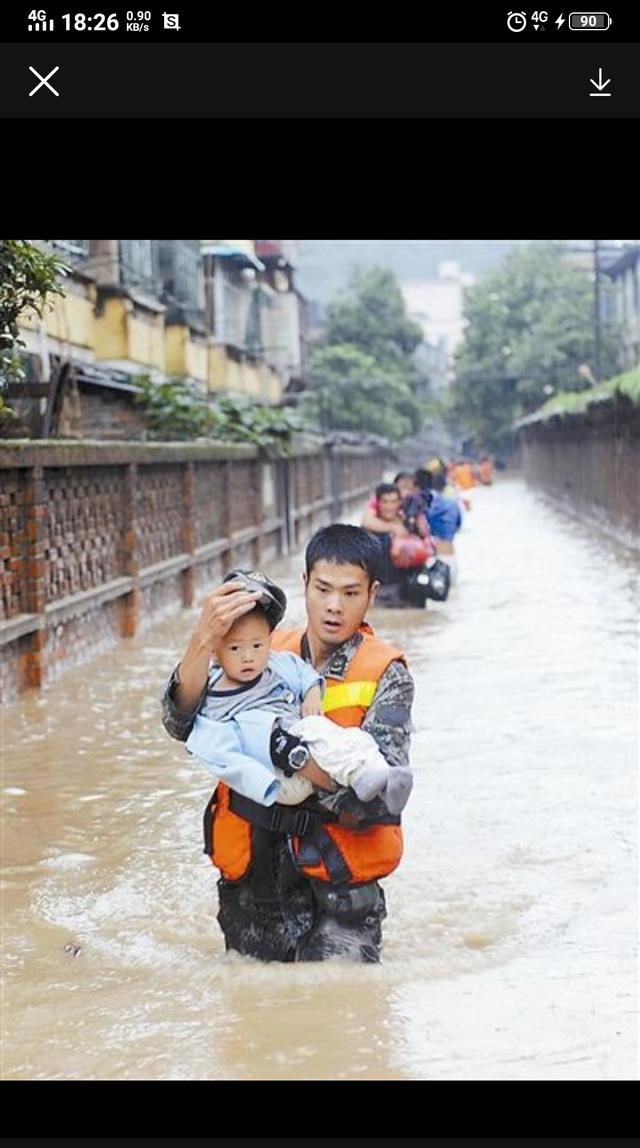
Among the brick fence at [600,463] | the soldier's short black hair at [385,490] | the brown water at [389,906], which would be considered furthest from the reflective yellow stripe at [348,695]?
the brick fence at [600,463]

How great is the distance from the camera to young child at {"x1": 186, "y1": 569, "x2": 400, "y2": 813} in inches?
173

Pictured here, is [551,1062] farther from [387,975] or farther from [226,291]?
[226,291]

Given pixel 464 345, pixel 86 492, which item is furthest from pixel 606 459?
pixel 464 345

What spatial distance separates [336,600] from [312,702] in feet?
1.08

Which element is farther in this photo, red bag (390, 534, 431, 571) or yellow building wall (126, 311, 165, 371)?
yellow building wall (126, 311, 165, 371)

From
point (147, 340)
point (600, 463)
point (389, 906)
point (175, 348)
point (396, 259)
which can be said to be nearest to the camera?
point (389, 906)

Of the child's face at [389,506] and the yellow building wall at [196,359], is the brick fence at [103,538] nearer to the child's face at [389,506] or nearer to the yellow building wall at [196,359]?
the child's face at [389,506]

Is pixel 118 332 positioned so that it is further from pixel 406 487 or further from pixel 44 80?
pixel 44 80

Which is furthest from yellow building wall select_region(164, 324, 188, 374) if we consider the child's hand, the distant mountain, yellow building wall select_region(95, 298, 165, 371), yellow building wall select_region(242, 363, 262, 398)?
the distant mountain

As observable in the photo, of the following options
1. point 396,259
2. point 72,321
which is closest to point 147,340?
point 72,321
